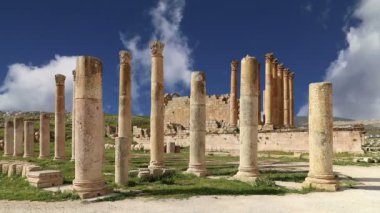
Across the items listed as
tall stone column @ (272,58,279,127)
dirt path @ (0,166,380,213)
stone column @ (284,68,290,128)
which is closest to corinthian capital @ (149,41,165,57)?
dirt path @ (0,166,380,213)

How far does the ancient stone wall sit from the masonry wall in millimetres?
9893

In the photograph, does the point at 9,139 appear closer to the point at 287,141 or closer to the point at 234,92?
the point at 234,92

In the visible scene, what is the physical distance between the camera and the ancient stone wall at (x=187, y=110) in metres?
59.1

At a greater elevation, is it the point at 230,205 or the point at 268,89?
the point at 268,89

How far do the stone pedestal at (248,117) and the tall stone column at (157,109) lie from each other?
17.2ft

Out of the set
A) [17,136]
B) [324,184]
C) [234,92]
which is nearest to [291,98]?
[234,92]

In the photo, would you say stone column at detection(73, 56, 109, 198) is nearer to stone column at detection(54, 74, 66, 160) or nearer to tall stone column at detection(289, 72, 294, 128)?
stone column at detection(54, 74, 66, 160)

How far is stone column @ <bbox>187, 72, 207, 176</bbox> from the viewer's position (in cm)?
2023

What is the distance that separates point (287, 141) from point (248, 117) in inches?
907

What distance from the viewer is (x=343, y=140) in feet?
120

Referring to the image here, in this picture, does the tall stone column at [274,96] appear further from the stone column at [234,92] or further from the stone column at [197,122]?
the stone column at [197,122]

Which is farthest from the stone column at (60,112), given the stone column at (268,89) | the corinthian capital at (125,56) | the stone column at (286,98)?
the stone column at (286,98)

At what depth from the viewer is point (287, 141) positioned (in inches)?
1572

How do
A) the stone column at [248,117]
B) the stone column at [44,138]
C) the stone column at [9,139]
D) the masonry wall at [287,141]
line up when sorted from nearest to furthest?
1. the stone column at [248,117]
2. the stone column at [44,138]
3. the masonry wall at [287,141]
4. the stone column at [9,139]
